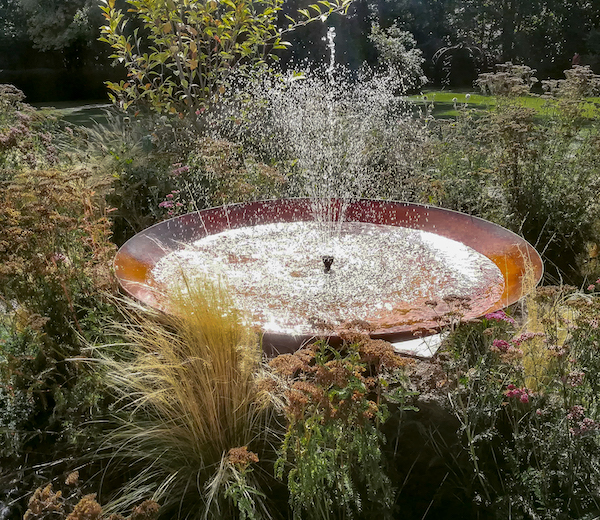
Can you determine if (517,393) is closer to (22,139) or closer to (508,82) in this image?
(508,82)

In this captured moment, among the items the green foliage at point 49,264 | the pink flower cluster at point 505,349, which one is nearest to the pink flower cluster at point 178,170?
the green foliage at point 49,264

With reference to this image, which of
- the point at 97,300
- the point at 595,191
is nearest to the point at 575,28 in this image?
the point at 595,191

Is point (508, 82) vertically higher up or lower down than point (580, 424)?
higher up

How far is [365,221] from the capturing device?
10.9 ft

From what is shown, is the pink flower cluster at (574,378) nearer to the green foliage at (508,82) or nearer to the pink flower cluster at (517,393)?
the pink flower cluster at (517,393)

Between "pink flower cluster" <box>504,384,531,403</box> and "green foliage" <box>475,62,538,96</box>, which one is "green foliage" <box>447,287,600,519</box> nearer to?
"pink flower cluster" <box>504,384,531,403</box>

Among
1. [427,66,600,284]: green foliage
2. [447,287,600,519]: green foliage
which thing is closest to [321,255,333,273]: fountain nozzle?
[447,287,600,519]: green foliage

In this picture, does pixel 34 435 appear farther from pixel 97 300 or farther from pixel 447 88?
pixel 447 88

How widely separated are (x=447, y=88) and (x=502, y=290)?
10568 mm

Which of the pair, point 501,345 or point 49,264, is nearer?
point 501,345

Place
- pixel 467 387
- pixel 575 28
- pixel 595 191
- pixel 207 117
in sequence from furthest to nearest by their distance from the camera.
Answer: pixel 575 28 → pixel 207 117 → pixel 595 191 → pixel 467 387

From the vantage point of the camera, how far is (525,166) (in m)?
3.81

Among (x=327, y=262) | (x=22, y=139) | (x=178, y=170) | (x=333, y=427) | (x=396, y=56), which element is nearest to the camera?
(x=333, y=427)

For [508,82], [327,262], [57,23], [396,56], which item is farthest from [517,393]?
[57,23]
